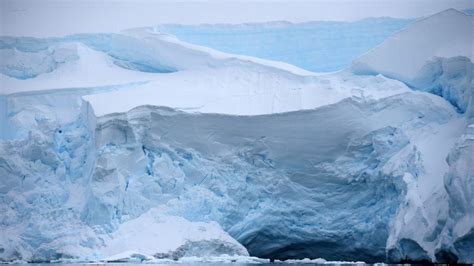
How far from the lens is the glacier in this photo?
38.8ft

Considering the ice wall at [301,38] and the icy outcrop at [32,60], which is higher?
the ice wall at [301,38]

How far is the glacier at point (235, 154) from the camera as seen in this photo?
1182cm

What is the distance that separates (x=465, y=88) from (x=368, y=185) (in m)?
1.75

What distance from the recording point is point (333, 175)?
1248cm

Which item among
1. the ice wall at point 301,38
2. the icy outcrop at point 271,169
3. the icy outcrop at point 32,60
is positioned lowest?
the icy outcrop at point 271,169

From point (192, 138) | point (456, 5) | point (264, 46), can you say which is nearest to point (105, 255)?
point (192, 138)

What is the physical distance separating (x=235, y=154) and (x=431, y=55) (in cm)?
287

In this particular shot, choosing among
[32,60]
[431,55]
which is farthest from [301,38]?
[32,60]

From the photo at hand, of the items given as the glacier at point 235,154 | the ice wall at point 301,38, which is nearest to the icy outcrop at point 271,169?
the glacier at point 235,154

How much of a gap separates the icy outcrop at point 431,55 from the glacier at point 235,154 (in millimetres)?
18

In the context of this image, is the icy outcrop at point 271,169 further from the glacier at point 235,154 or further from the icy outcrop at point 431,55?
the icy outcrop at point 431,55

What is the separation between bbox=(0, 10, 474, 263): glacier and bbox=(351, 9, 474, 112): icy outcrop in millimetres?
18

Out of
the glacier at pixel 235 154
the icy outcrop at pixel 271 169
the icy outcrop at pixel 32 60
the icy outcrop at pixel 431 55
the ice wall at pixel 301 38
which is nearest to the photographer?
the glacier at pixel 235 154

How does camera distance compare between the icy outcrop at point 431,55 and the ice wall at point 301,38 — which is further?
the ice wall at point 301,38
